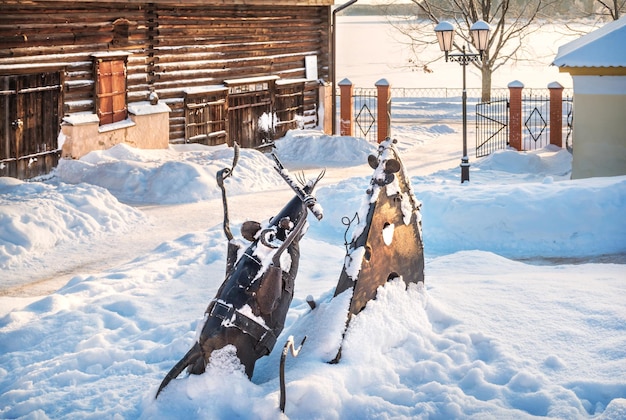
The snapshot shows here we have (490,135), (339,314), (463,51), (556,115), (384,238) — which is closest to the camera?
(339,314)

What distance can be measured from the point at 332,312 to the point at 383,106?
18.4 m

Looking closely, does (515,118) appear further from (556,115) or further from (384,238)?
(384,238)

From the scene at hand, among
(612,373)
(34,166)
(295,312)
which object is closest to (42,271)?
(295,312)

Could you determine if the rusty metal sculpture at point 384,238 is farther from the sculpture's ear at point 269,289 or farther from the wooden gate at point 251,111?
the wooden gate at point 251,111

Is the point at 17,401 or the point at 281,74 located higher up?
the point at 281,74

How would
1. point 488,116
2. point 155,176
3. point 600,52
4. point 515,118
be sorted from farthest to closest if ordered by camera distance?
point 488,116 → point 515,118 → point 155,176 → point 600,52

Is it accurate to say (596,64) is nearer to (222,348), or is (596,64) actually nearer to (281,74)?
(281,74)

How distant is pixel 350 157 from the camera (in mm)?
22906

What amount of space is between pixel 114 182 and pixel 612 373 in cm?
1213

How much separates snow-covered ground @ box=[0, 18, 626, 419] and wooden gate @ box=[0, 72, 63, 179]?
0.80m

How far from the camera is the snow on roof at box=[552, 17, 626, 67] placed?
650 inches

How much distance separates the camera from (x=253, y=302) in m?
6.25

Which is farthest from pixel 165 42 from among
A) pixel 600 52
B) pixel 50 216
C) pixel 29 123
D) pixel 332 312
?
pixel 332 312

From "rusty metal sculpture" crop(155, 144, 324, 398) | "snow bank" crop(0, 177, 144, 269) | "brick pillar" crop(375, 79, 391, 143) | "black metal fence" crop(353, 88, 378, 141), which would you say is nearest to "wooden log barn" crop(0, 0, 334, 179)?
"brick pillar" crop(375, 79, 391, 143)
